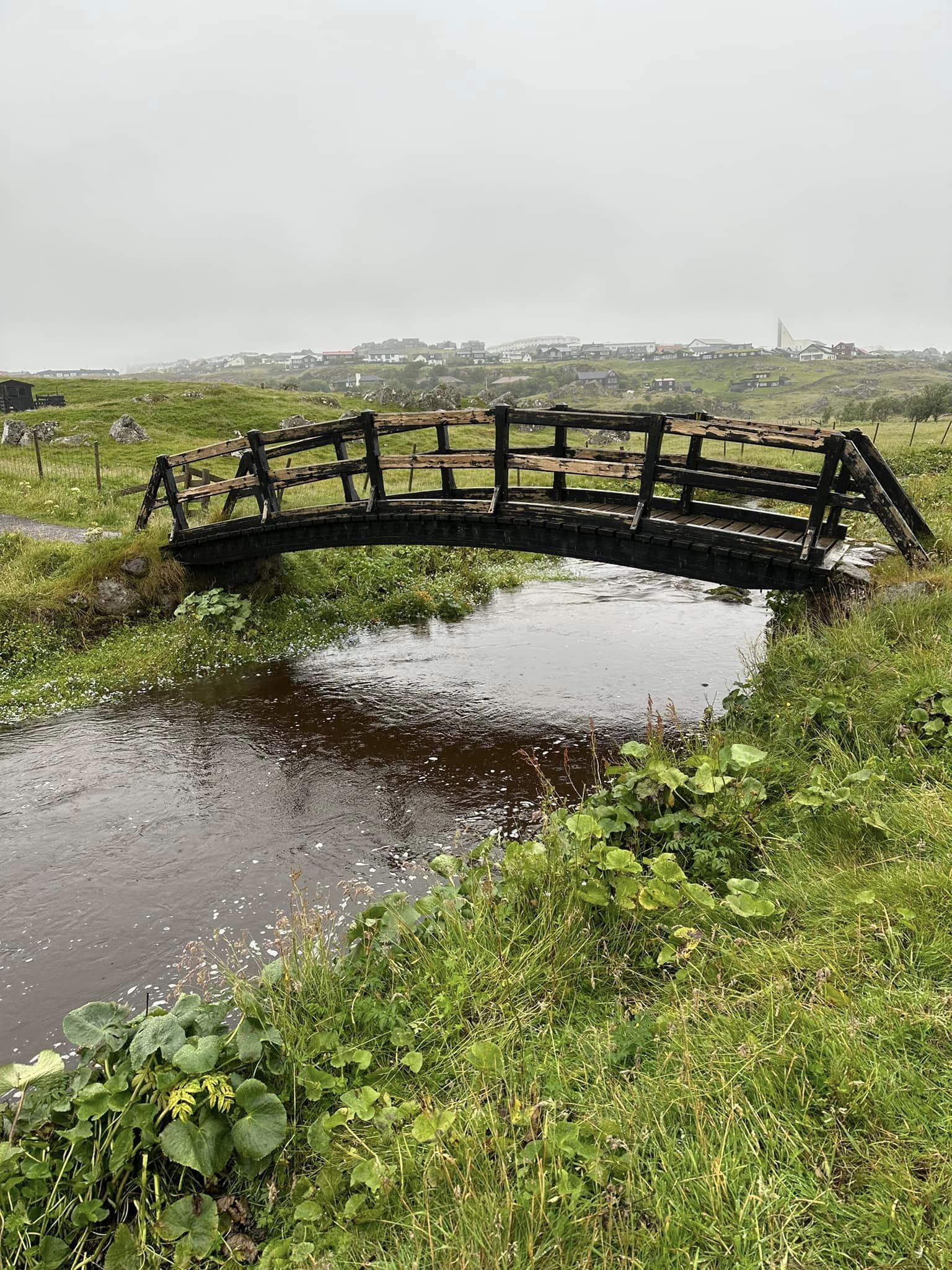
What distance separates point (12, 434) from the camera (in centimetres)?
3359

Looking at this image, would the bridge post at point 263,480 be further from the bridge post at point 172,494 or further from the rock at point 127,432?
the rock at point 127,432

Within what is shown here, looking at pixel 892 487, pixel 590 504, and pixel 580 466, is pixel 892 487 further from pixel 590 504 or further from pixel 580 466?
pixel 590 504

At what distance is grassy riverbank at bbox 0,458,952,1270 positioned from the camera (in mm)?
2639

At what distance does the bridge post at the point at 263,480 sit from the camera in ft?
41.2

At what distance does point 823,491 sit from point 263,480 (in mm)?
9173

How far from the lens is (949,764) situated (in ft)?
17.0

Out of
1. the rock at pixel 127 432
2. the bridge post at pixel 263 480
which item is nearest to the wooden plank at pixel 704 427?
the bridge post at pixel 263 480

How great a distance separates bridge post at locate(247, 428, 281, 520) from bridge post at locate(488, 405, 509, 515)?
4.45 metres

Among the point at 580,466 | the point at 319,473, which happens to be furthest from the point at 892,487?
the point at 319,473

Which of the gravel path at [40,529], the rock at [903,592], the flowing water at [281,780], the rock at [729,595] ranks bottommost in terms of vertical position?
the flowing water at [281,780]

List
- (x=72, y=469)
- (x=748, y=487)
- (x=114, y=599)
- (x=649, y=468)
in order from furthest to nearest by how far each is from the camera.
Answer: (x=72, y=469)
(x=114, y=599)
(x=649, y=468)
(x=748, y=487)

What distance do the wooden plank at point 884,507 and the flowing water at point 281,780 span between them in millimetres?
3169

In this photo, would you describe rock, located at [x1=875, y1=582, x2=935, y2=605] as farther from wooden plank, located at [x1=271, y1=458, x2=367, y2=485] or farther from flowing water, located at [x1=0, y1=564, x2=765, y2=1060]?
wooden plank, located at [x1=271, y1=458, x2=367, y2=485]

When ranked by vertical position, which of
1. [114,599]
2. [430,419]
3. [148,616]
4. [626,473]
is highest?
[430,419]
